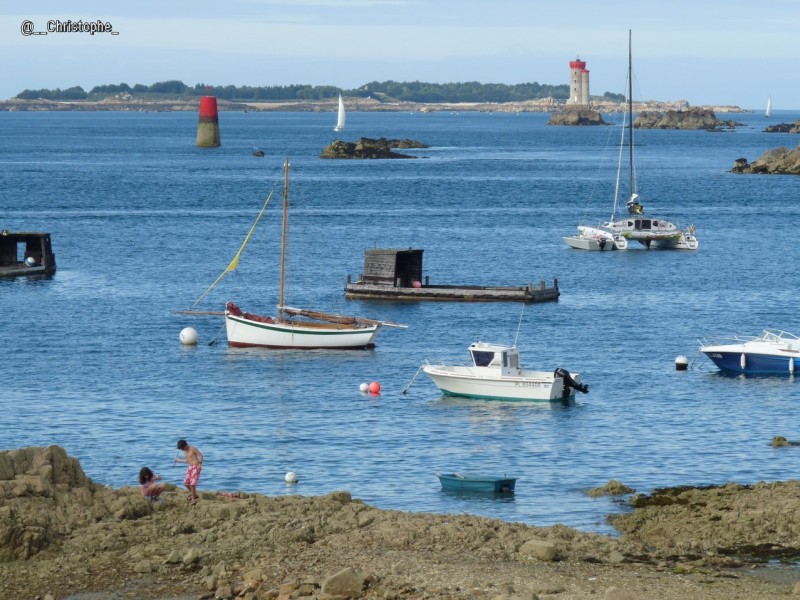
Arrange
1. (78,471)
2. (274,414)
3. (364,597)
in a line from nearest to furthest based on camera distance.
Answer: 1. (364,597)
2. (78,471)
3. (274,414)

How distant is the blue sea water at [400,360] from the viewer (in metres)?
39.4

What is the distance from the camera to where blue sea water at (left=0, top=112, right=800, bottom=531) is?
3941 cm

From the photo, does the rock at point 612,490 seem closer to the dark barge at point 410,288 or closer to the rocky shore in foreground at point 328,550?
the rocky shore in foreground at point 328,550

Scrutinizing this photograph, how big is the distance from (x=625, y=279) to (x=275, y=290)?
21.4 meters

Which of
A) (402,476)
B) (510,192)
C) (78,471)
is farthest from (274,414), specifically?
(510,192)

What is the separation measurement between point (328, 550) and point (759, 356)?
3033 centimetres

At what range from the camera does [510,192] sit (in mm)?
149000

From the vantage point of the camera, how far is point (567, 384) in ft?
158

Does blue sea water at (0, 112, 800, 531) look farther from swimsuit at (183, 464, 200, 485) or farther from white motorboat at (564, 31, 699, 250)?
swimsuit at (183, 464, 200, 485)

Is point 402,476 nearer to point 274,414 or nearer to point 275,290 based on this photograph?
point 274,414

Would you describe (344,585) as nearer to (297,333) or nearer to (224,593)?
(224,593)

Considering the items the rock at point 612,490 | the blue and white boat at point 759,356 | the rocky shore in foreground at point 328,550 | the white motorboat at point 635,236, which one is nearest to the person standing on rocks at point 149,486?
the rocky shore in foreground at point 328,550

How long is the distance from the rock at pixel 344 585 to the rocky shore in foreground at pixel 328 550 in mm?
24

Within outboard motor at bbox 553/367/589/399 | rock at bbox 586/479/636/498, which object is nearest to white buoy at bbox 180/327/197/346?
outboard motor at bbox 553/367/589/399
